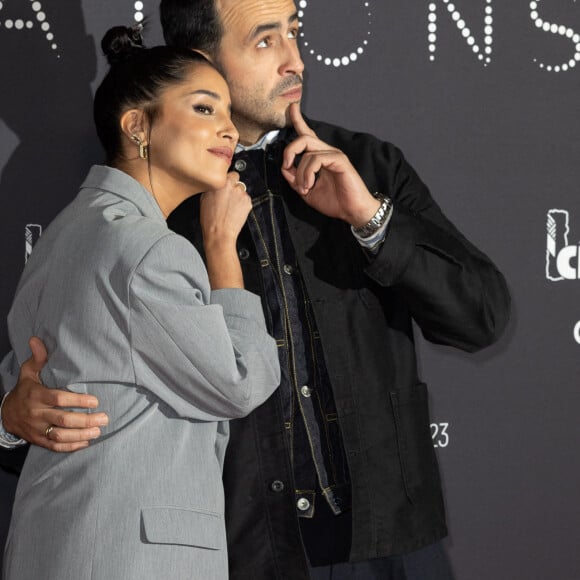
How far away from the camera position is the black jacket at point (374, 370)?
6.37 ft

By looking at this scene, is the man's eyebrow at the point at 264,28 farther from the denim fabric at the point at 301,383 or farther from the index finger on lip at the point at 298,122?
the denim fabric at the point at 301,383

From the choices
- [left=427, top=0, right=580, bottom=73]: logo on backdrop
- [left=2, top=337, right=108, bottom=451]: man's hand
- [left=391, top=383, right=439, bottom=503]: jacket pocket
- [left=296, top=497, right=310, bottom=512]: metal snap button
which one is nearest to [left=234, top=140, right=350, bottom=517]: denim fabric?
[left=296, top=497, right=310, bottom=512]: metal snap button

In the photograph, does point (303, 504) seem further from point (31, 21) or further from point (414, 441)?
point (31, 21)

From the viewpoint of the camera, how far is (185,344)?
157 centimetres

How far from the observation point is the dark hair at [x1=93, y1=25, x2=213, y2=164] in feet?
6.15

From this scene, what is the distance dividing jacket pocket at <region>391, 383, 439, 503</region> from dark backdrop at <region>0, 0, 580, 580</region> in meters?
0.55

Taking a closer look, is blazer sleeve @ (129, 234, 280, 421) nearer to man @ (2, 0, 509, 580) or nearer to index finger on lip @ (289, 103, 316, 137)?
man @ (2, 0, 509, 580)

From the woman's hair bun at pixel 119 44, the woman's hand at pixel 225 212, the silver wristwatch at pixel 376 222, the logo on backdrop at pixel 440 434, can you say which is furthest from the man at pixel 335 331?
the logo on backdrop at pixel 440 434

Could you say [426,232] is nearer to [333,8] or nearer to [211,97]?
[211,97]

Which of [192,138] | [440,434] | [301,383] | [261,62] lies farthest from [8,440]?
[440,434]

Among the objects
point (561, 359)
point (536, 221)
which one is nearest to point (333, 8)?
point (536, 221)

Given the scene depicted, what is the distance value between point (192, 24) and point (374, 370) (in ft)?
3.00

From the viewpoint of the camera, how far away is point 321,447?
1.99 metres

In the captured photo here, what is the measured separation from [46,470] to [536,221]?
1638mm
